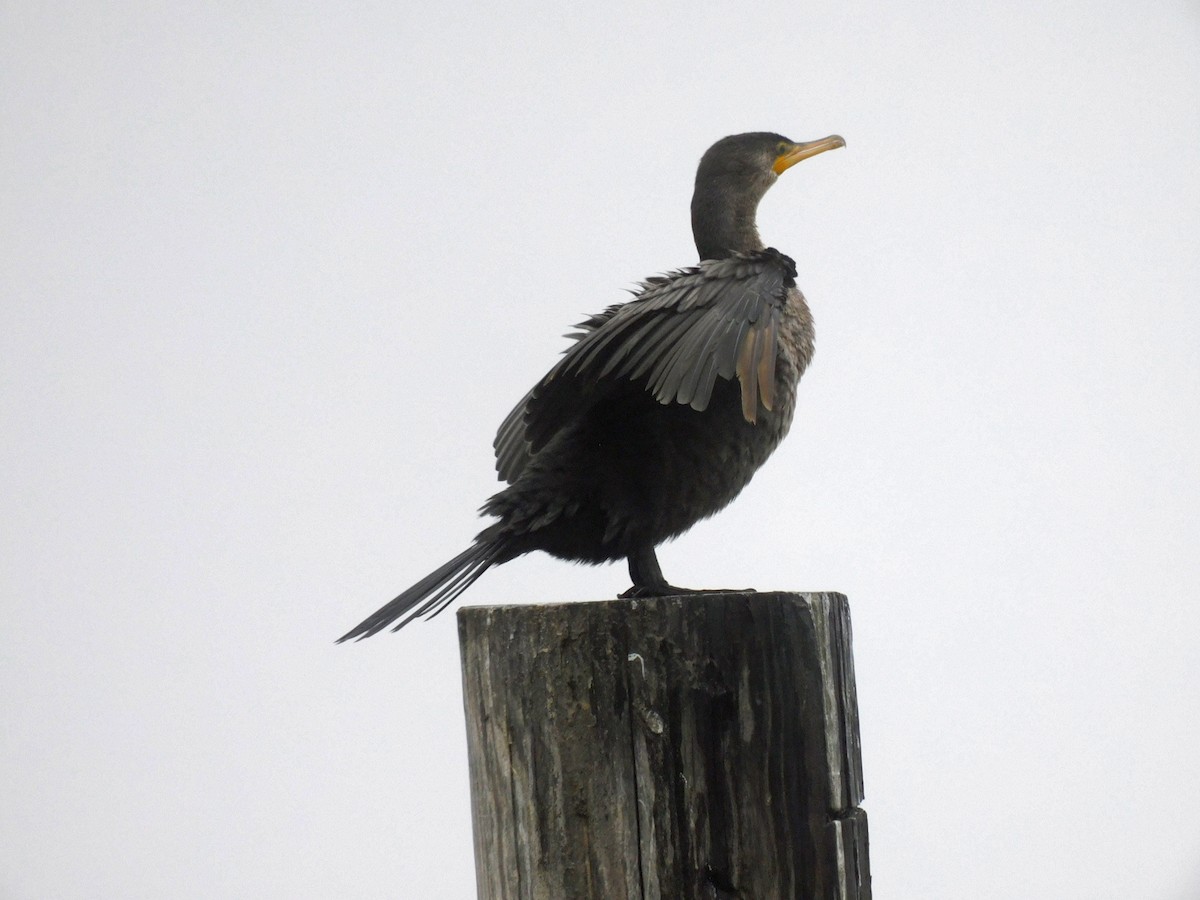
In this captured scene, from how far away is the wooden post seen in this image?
67.9 inches

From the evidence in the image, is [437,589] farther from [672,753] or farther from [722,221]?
[722,221]

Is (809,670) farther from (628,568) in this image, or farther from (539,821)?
(628,568)

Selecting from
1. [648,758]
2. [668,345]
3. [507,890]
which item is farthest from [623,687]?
[668,345]

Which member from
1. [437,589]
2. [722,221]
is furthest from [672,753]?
[722,221]

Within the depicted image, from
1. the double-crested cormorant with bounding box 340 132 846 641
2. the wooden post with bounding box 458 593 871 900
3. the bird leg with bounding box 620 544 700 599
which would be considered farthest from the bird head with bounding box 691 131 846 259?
the wooden post with bounding box 458 593 871 900

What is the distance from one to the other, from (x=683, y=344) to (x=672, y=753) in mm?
916

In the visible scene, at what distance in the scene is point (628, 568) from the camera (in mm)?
2770

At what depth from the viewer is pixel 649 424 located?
2609 millimetres

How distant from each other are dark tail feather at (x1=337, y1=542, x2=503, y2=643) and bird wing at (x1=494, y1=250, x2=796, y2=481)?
0.36 meters

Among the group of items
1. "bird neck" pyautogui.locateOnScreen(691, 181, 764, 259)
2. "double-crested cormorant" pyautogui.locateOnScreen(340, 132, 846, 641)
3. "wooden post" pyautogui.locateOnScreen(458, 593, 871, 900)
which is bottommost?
"wooden post" pyautogui.locateOnScreen(458, 593, 871, 900)

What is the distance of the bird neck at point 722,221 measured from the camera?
338 cm

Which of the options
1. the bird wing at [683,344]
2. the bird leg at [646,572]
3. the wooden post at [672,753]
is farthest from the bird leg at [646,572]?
the wooden post at [672,753]

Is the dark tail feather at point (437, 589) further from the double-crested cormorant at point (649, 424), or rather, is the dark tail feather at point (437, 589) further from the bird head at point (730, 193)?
the bird head at point (730, 193)

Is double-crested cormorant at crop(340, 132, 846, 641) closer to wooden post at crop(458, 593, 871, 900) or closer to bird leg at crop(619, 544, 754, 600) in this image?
bird leg at crop(619, 544, 754, 600)
